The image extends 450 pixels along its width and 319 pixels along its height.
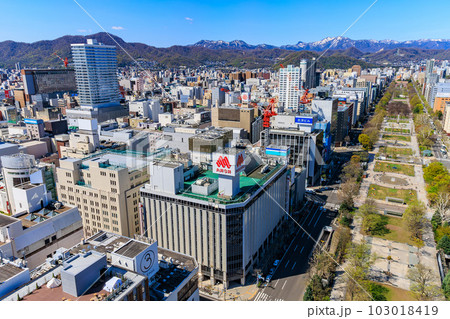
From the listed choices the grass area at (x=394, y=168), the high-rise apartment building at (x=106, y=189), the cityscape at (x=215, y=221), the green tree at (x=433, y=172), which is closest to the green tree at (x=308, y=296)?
the cityscape at (x=215, y=221)

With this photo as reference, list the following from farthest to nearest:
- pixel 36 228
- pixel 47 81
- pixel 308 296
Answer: pixel 47 81
pixel 308 296
pixel 36 228

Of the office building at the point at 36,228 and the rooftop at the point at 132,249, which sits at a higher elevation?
the rooftop at the point at 132,249

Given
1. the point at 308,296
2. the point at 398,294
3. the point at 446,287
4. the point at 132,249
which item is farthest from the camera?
the point at 398,294

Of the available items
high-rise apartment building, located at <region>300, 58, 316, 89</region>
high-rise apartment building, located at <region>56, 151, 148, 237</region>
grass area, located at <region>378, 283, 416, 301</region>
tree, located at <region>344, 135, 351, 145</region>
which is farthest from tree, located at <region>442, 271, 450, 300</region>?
high-rise apartment building, located at <region>300, 58, 316, 89</region>

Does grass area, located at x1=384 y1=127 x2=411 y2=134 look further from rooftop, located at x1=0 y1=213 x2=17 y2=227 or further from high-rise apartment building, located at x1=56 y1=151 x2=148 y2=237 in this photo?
rooftop, located at x1=0 y1=213 x2=17 y2=227

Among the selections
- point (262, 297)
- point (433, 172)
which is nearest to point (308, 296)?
point (262, 297)

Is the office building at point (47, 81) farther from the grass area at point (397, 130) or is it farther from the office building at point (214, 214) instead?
the grass area at point (397, 130)

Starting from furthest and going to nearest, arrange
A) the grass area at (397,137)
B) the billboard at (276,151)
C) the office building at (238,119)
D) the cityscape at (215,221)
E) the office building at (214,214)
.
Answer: the grass area at (397,137)
the office building at (238,119)
the billboard at (276,151)
the office building at (214,214)
the cityscape at (215,221)

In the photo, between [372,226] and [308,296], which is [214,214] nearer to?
[308,296]
